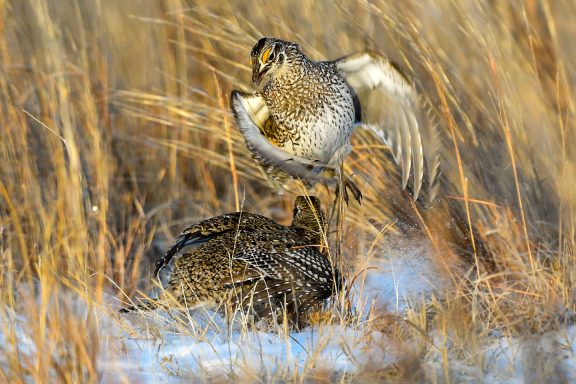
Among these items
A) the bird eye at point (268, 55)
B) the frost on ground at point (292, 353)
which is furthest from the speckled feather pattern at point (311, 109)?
the frost on ground at point (292, 353)

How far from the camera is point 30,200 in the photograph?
15.3 ft

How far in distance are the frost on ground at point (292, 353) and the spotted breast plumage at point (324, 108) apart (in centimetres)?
110

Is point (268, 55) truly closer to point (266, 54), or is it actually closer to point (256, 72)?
point (266, 54)

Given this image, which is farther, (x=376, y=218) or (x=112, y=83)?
(x=112, y=83)

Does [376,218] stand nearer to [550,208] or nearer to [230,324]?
[550,208]

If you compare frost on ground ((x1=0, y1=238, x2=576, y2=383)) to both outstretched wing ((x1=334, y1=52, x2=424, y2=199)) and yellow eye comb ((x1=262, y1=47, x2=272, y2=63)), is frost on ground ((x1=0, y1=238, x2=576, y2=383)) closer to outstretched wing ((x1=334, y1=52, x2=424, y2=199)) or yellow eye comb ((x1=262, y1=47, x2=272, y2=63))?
outstretched wing ((x1=334, y1=52, x2=424, y2=199))

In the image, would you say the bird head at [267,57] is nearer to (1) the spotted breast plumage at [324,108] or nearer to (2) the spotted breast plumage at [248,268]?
(1) the spotted breast plumage at [324,108]

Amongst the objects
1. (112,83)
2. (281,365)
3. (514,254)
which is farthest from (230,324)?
(112,83)

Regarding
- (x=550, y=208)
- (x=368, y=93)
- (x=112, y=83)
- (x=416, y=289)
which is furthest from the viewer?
(x=112, y=83)

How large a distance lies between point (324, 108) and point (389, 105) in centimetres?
35

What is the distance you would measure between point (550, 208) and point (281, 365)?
1860 millimetres

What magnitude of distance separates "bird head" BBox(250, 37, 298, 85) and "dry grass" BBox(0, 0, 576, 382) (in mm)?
267

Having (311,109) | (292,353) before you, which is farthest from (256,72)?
(292,353)

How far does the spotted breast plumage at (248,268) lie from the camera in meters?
3.84
